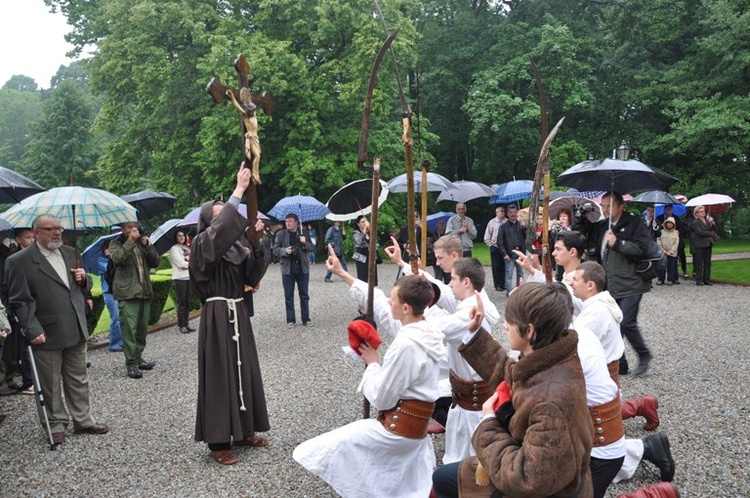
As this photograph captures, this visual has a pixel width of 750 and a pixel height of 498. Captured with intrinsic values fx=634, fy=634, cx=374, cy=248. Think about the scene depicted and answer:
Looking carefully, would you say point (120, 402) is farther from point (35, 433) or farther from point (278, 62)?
point (278, 62)

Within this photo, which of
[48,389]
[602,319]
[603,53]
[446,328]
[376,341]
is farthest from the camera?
[603,53]

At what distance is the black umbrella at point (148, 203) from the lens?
9.57 meters

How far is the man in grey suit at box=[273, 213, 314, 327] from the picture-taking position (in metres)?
11.2

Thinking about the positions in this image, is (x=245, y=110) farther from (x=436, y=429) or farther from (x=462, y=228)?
(x=462, y=228)

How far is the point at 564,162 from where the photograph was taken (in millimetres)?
Result: 26531

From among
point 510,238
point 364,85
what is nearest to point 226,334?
point 510,238

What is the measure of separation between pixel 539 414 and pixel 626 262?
5461 mm

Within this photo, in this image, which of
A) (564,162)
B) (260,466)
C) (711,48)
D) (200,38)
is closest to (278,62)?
(200,38)

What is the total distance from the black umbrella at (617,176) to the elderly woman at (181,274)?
620cm

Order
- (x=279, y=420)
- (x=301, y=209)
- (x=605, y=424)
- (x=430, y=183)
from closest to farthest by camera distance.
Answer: (x=605, y=424)
(x=279, y=420)
(x=430, y=183)
(x=301, y=209)

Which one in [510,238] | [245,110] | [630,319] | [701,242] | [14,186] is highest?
[245,110]

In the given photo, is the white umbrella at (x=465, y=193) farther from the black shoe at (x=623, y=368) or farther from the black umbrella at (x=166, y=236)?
the black shoe at (x=623, y=368)

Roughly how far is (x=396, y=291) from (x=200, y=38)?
21460 mm

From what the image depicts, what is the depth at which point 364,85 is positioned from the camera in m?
23.5
